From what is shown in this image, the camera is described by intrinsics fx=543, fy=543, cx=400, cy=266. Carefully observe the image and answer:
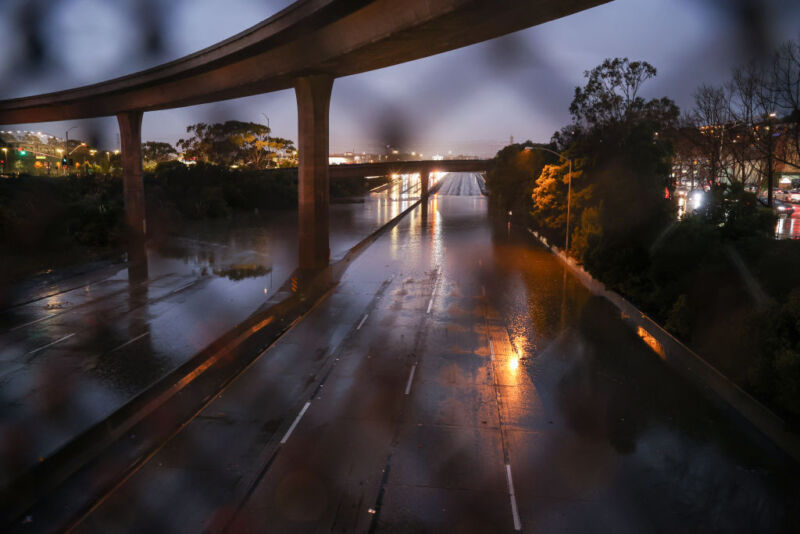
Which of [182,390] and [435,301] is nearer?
[182,390]

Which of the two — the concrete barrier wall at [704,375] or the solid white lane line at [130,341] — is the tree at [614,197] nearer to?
the concrete barrier wall at [704,375]

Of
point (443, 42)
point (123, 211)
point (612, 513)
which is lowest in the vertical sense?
point (612, 513)

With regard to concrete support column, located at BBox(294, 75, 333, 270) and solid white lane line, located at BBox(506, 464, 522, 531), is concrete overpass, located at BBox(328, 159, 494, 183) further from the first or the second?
solid white lane line, located at BBox(506, 464, 522, 531)

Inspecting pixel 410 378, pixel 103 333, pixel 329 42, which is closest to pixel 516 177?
pixel 329 42

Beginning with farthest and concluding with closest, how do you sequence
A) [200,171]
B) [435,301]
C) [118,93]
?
[200,171], [118,93], [435,301]

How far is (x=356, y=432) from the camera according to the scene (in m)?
12.0

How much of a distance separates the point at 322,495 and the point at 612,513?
4.96m

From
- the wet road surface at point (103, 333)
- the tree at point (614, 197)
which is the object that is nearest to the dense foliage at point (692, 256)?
the tree at point (614, 197)

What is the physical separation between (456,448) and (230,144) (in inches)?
4735

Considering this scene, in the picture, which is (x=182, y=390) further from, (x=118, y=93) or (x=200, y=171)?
(x=200, y=171)

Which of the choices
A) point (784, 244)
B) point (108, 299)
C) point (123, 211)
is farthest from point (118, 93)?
point (784, 244)

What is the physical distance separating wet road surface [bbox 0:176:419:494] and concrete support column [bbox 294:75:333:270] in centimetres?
239

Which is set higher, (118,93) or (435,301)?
(118,93)

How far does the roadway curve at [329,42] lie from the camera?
18391 millimetres
